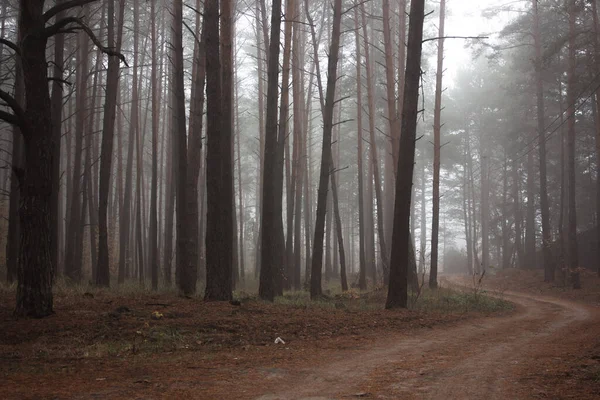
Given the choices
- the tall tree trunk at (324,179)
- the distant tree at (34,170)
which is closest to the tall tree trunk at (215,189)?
the distant tree at (34,170)

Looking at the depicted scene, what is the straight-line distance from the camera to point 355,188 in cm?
4191

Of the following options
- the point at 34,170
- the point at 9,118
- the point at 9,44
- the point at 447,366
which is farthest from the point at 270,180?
the point at 447,366

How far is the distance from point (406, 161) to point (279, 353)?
5.99 m

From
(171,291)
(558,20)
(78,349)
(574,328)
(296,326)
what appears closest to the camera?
(78,349)

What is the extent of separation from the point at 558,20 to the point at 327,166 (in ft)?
50.1

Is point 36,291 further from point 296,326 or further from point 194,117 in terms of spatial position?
point 194,117

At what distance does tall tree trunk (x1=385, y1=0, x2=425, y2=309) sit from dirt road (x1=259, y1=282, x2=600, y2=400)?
1.78 metres

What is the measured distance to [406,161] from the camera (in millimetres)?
11398

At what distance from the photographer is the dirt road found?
4855 mm

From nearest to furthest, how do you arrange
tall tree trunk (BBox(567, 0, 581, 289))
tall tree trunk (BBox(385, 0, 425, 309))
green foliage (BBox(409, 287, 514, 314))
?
tall tree trunk (BBox(385, 0, 425, 309))
green foliage (BBox(409, 287, 514, 314))
tall tree trunk (BBox(567, 0, 581, 289))

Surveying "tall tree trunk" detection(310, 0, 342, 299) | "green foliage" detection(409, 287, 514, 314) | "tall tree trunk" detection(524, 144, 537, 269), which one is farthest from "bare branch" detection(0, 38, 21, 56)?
"tall tree trunk" detection(524, 144, 537, 269)

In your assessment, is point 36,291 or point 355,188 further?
point 355,188

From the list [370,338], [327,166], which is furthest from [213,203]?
[327,166]

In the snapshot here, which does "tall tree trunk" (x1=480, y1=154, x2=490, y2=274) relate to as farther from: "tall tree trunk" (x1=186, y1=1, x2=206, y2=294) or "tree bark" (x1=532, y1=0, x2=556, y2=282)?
"tall tree trunk" (x1=186, y1=1, x2=206, y2=294)
